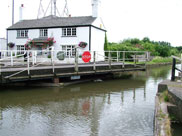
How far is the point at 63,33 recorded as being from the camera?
27.6 metres

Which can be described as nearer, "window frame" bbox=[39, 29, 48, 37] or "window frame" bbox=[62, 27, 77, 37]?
"window frame" bbox=[62, 27, 77, 37]

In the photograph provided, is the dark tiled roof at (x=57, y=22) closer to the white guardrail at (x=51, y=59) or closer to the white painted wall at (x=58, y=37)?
the white painted wall at (x=58, y=37)

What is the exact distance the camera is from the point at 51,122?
7180 millimetres

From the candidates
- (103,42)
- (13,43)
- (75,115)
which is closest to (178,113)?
(75,115)

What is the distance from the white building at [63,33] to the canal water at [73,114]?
15.0m

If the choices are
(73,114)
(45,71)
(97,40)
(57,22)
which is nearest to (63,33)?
(57,22)

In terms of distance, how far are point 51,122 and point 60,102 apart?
9.33 ft

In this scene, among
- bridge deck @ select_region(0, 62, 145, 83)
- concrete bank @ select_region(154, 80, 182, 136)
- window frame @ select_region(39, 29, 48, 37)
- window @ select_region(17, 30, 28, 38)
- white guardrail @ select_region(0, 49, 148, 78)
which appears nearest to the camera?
concrete bank @ select_region(154, 80, 182, 136)

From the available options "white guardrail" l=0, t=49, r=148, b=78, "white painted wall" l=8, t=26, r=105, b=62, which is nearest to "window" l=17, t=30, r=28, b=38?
"white painted wall" l=8, t=26, r=105, b=62

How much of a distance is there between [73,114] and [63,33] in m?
20.4

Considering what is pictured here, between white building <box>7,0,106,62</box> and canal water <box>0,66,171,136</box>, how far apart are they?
15.0 m

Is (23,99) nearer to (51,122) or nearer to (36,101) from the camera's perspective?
(36,101)

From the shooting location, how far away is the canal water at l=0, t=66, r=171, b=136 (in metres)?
6.44

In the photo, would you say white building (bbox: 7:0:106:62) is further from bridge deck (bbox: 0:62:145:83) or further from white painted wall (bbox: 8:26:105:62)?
bridge deck (bbox: 0:62:145:83)
